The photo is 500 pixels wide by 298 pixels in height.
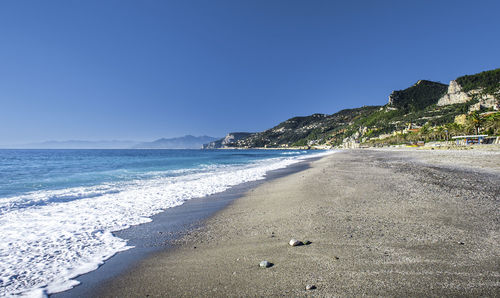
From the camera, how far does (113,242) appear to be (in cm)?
507

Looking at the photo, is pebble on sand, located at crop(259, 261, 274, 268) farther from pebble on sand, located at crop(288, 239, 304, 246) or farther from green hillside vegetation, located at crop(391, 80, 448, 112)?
green hillside vegetation, located at crop(391, 80, 448, 112)

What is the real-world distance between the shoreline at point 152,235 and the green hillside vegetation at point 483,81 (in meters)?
166

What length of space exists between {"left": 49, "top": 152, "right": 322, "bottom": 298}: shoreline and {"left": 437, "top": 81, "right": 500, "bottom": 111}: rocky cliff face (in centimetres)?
13979

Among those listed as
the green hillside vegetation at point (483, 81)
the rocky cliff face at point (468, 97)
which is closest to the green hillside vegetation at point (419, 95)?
the rocky cliff face at point (468, 97)

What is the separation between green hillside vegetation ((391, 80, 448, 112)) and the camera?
151875 mm

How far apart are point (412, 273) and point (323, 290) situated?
138 centimetres

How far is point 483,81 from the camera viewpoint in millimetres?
133125

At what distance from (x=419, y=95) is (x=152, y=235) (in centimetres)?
20589

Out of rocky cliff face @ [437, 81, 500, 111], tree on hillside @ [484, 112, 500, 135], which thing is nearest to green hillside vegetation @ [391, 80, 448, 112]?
rocky cliff face @ [437, 81, 500, 111]

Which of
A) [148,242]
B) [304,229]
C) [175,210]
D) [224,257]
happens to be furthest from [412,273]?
[175,210]

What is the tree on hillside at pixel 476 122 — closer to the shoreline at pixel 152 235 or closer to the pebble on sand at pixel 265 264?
the shoreline at pixel 152 235

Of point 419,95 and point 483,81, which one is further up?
point 483,81

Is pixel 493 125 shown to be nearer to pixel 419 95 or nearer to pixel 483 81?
pixel 483 81

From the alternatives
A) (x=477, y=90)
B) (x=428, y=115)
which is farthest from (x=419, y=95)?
(x=428, y=115)
